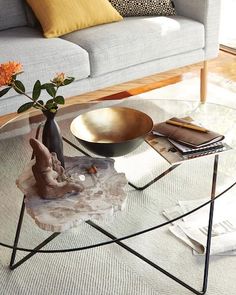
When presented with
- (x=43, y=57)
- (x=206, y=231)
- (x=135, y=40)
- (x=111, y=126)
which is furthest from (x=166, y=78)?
(x=206, y=231)

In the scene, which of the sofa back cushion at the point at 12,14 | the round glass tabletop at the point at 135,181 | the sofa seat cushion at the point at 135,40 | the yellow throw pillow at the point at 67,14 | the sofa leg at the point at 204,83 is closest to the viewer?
the round glass tabletop at the point at 135,181

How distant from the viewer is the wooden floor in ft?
9.30

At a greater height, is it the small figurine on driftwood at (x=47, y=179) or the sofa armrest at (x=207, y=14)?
the small figurine on driftwood at (x=47, y=179)

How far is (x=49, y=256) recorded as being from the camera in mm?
1925

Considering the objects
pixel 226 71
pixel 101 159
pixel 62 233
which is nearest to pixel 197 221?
pixel 101 159

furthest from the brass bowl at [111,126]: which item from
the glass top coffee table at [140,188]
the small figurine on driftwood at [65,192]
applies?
the small figurine on driftwood at [65,192]

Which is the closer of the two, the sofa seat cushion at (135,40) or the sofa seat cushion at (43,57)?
the sofa seat cushion at (43,57)

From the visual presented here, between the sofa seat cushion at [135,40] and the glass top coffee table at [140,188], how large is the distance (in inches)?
20.9

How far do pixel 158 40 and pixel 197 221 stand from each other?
1.23 meters

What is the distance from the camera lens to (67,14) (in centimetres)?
284

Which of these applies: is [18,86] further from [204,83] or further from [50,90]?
[204,83]

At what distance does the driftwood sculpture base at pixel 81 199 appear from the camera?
1.46 metres

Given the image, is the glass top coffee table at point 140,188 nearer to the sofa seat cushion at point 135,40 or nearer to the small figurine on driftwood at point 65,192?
the small figurine on driftwood at point 65,192

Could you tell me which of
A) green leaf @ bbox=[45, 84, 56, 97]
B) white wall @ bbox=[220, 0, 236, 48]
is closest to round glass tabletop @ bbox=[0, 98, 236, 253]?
green leaf @ bbox=[45, 84, 56, 97]
